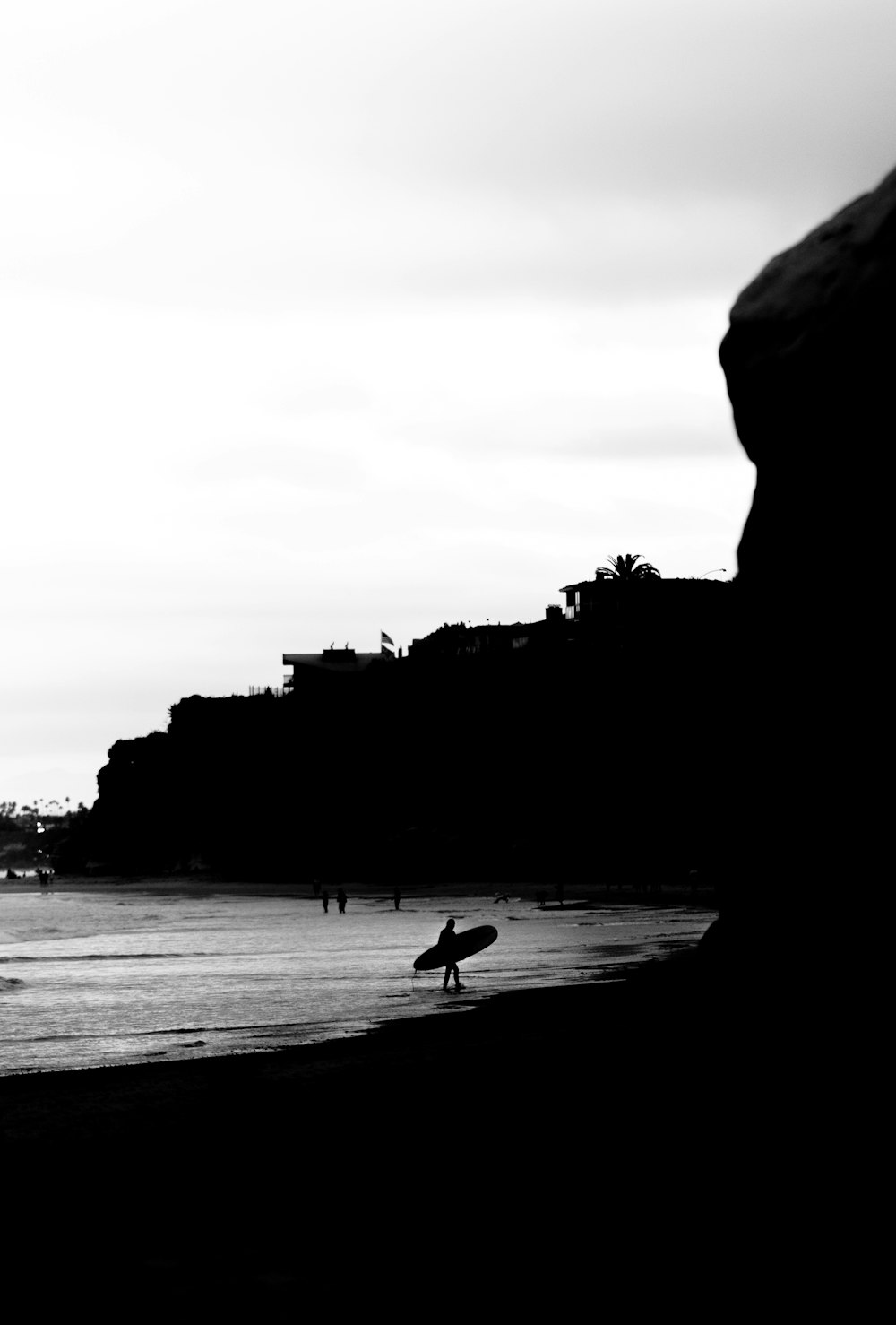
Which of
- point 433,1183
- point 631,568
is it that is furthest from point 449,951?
point 631,568

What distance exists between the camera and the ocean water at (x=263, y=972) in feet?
75.5

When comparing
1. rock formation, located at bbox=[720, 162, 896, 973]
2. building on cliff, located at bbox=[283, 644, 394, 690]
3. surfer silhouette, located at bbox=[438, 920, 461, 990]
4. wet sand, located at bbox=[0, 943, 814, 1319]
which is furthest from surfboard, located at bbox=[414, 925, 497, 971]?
building on cliff, located at bbox=[283, 644, 394, 690]

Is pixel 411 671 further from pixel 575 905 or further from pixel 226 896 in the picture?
pixel 575 905

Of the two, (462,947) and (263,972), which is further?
(263,972)

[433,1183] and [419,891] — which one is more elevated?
[433,1183]

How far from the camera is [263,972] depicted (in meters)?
38.1

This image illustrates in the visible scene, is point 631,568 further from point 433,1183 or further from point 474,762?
point 433,1183

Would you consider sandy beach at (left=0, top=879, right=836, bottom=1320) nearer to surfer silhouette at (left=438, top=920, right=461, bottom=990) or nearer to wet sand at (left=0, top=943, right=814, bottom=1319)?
wet sand at (left=0, top=943, right=814, bottom=1319)

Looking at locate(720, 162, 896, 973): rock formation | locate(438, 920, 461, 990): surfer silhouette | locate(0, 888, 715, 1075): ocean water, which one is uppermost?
locate(720, 162, 896, 973): rock formation

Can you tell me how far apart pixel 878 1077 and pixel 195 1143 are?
622 cm

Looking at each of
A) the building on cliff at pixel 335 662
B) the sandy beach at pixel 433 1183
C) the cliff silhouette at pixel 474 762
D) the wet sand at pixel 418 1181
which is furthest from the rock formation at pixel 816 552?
the building on cliff at pixel 335 662

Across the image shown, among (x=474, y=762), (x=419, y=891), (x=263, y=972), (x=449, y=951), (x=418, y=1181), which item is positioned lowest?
(x=419, y=891)

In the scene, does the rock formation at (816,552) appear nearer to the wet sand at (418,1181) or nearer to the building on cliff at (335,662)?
the wet sand at (418,1181)

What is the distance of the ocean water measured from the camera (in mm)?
23016
